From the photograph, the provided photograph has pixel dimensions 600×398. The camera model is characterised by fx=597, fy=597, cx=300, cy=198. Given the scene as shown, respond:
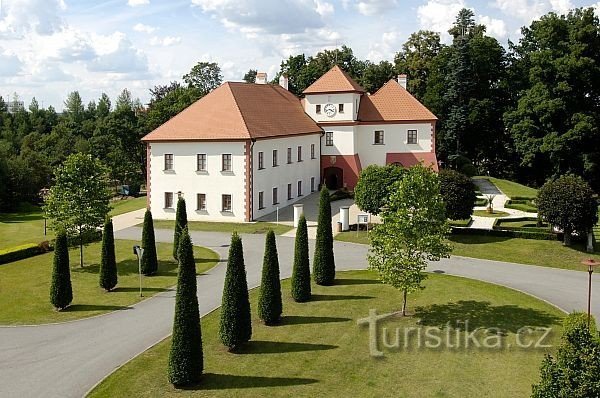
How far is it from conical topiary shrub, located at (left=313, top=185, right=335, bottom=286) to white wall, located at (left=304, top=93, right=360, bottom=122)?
30793mm

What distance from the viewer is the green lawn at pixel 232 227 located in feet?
131

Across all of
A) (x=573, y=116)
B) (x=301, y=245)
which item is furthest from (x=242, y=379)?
(x=573, y=116)

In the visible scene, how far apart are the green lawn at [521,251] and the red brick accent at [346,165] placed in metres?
20.4

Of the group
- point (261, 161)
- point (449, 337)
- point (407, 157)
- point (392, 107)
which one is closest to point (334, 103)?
point (392, 107)

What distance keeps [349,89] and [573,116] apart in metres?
19.8

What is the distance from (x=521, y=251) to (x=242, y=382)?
21509 millimetres

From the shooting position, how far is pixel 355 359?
1847cm

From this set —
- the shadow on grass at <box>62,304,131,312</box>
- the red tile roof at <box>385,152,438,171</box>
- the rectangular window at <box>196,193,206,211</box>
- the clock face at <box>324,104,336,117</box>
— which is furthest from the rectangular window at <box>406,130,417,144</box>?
the shadow on grass at <box>62,304,131,312</box>

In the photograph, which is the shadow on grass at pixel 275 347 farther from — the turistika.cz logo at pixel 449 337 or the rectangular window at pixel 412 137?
the rectangular window at pixel 412 137

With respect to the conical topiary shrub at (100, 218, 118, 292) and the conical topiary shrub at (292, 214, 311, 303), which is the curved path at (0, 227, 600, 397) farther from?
the conical topiary shrub at (292, 214, 311, 303)

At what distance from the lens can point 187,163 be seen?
44.3 m

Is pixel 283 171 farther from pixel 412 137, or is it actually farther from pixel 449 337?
pixel 449 337

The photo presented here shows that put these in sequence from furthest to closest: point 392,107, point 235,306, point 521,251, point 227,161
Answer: point 392,107 < point 227,161 < point 521,251 < point 235,306

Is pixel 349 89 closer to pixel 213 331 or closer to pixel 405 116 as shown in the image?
pixel 405 116
